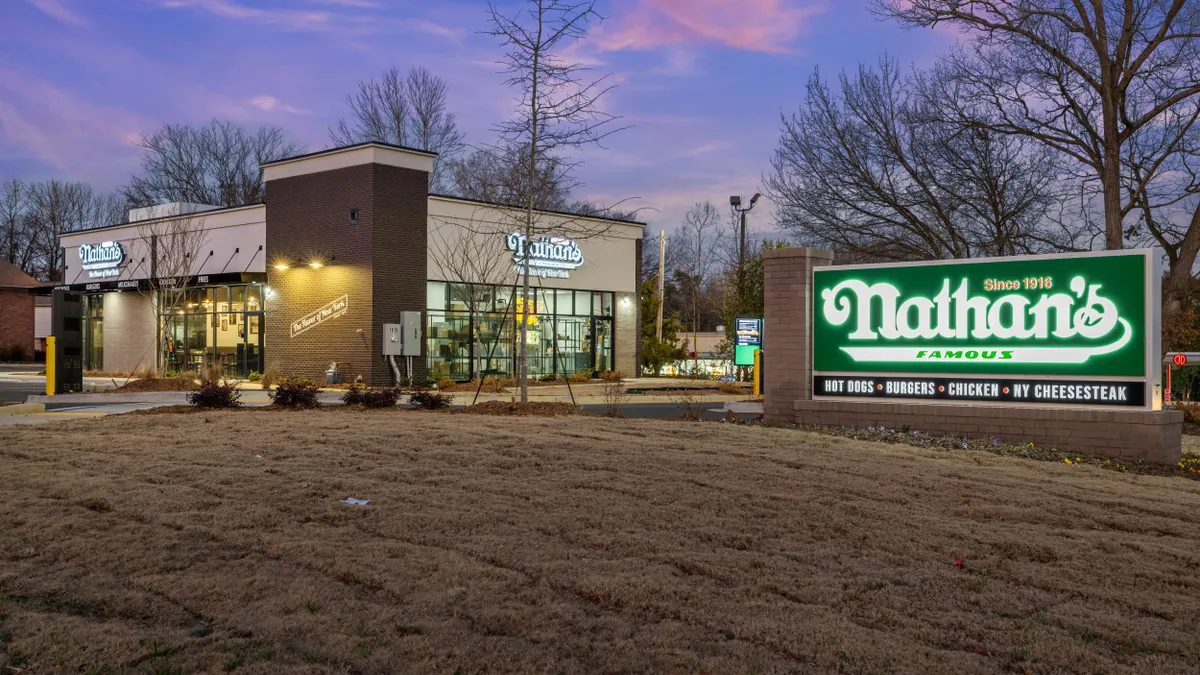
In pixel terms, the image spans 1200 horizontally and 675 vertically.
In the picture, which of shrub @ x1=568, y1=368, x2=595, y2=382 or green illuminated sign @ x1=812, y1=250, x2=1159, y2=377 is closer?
green illuminated sign @ x1=812, y1=250, x2=1159, y2=377

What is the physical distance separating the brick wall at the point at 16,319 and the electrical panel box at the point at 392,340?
37.0 metres

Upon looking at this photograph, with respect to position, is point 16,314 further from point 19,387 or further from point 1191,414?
point 1191,414

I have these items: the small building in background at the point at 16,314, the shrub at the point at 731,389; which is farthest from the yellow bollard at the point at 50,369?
the small building in background at the point at 16,314

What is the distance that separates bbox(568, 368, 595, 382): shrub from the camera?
30.3m

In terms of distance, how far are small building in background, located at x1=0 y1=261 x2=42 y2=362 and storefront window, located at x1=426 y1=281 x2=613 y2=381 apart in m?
35.7

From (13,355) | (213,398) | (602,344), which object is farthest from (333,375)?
(13,355)

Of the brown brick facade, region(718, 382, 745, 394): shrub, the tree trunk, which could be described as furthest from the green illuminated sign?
the brown brick facade

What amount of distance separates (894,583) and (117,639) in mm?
4002

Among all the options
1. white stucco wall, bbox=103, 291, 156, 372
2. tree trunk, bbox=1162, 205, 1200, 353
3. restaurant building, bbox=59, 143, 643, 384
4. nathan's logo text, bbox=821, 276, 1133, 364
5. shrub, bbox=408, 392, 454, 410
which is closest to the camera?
nathan's logo text, bbox=821, 276, 1133, 364

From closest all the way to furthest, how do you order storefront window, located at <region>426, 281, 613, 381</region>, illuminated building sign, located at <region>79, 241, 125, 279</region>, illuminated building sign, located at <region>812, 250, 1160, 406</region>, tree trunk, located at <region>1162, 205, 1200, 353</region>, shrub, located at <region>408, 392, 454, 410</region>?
1. illuminated building sign, located at <region>812, 250, 1160, 406</region>
2. shrub, located at <region>408, 392, 454, 410</region>
3. tree trunk, located at <region>1162, 205, 1200, 353</region>
4. storefront window, located at <region>426, 281, 613, 381</region>
5. illuminated building sign, located at <region>79, 241, 125, 279</region>

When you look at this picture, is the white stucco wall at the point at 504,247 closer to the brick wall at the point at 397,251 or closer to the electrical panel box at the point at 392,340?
the brick wall at the point at 397,251

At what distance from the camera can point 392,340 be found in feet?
90.7

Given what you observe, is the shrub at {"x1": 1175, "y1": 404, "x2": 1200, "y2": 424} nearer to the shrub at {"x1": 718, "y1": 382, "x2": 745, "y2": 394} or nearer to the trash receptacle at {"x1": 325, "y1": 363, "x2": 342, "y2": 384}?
the shrub at {"x1": 718, "y1": 382, "x2": 745, "y2": 394}

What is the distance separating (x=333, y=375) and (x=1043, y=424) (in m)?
20.3
